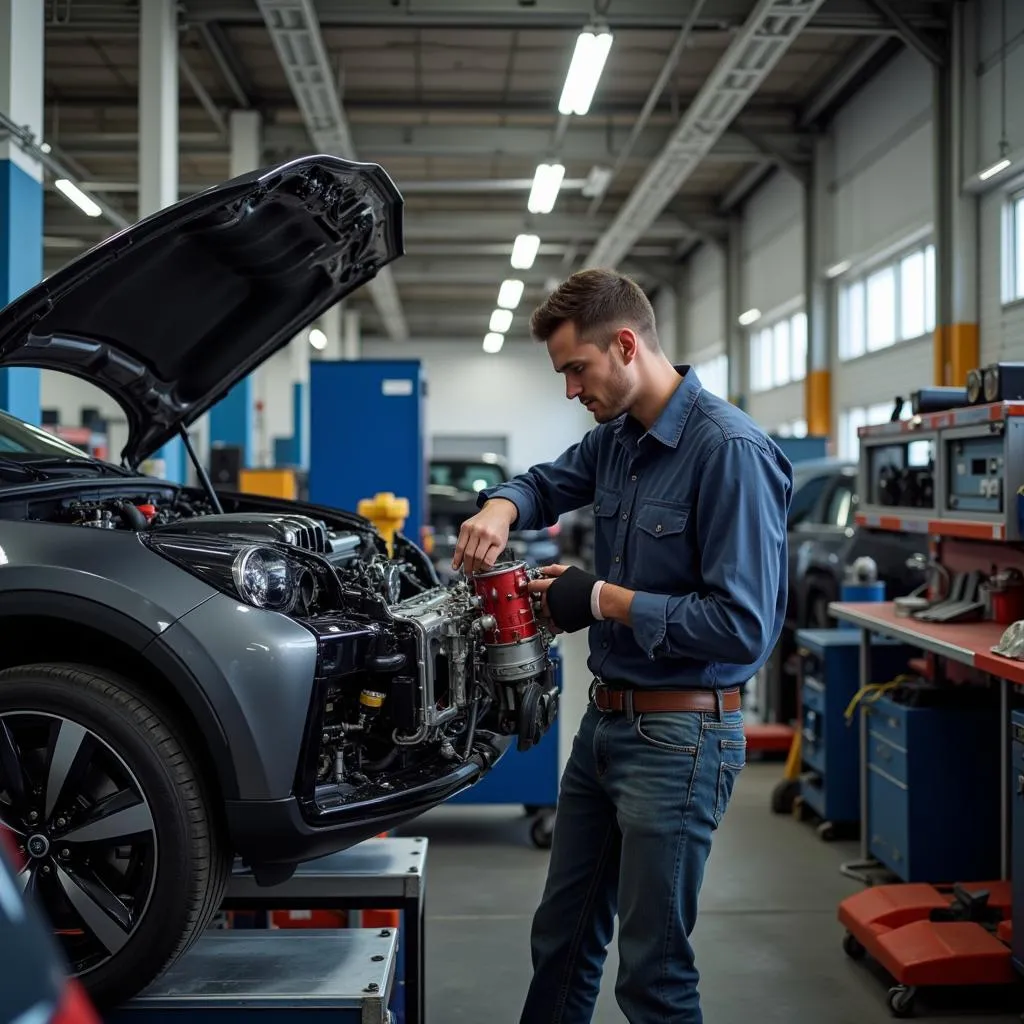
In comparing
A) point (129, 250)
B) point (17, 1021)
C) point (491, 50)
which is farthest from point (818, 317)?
point (17, 1021)

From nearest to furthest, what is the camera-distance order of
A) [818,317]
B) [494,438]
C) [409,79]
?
[409,79]
[818,317]
[494,438]

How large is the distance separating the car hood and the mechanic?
0.84 meters

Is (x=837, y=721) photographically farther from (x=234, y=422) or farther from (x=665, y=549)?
(x=234, y=422)

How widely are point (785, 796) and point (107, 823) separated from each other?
3.73 metres

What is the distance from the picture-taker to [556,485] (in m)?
2.48

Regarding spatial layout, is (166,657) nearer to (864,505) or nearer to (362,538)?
(362,538)

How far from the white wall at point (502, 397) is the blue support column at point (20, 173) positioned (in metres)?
20.3

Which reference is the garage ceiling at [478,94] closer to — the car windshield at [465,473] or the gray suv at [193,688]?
the car windshield at [465,473]

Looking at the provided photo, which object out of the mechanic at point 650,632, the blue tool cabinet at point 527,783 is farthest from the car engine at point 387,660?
the blue tool cabinet at point 527,783

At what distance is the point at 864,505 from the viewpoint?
498 cm

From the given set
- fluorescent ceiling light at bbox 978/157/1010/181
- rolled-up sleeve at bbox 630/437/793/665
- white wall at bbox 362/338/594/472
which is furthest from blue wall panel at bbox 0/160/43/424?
white wall at bbox 362/338/594/472

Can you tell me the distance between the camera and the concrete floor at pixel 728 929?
3143 millimetres

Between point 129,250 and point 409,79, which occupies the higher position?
point 409,79

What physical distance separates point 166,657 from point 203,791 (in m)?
0.26
